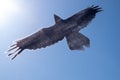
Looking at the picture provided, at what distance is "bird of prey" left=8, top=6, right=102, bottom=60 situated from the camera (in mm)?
18375

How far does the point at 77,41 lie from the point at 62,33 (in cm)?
150

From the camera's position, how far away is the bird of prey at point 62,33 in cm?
1838

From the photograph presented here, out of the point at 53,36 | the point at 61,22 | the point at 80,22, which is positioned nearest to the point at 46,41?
→ the point at 53,36

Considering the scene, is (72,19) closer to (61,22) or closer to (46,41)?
(61,22)

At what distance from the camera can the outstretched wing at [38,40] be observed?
18359 mm

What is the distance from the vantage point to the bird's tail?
19.3 metres

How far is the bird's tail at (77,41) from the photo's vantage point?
63.2 feet

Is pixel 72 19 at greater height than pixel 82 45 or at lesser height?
greater

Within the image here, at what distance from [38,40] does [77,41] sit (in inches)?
129

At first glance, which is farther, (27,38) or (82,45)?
(82,45)

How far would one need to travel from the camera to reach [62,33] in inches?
749

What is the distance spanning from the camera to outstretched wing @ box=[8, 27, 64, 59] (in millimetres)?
18359

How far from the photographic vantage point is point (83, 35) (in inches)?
757

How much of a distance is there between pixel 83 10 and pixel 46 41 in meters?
3.82
